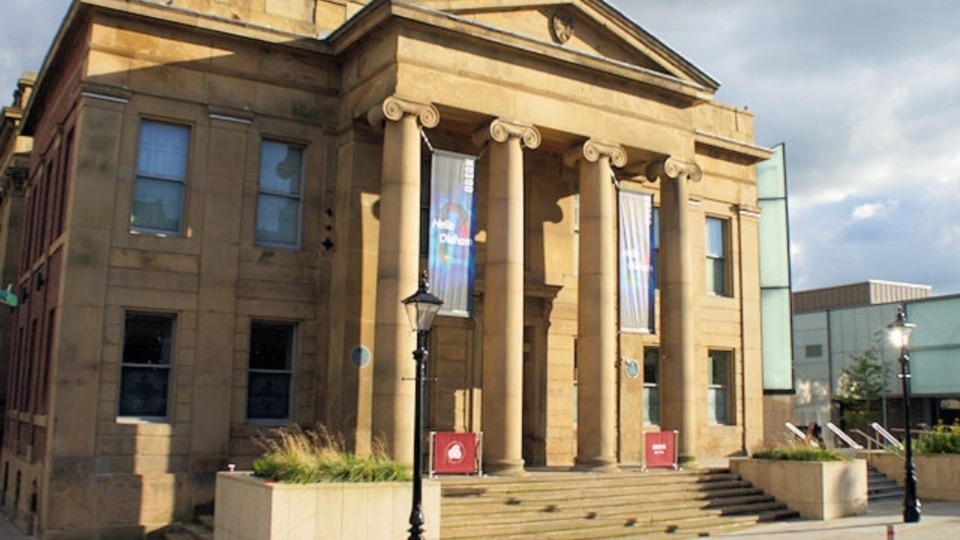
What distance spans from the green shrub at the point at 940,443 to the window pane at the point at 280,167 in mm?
17798

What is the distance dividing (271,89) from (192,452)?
26.6ft

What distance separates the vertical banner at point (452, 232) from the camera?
19.6 m

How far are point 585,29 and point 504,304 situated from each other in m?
7.37

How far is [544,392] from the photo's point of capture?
2381cm

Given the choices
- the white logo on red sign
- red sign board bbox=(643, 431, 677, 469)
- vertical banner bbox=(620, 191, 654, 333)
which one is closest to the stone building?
vertical banner bbox=(620, 191, 654, 333)

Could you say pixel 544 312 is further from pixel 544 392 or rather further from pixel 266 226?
pixel 266 226

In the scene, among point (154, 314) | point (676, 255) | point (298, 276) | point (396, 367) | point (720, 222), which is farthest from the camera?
point (720, 222)

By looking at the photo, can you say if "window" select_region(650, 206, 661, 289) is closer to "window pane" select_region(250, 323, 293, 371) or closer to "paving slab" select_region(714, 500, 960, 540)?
"paving slab" select_region(714, 500, 960, 540)

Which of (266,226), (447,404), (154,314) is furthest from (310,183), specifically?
(447,404)

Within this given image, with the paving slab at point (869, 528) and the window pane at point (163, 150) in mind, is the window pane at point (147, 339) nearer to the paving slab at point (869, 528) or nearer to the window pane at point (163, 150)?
the window pane at point (163, 150)

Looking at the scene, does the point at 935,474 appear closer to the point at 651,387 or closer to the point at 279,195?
the point at 651,387

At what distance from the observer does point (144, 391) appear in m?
19.5

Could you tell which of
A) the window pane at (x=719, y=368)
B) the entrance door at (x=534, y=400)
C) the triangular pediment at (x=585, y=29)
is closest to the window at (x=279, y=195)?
the triangular pediment at (x=585, y=29)

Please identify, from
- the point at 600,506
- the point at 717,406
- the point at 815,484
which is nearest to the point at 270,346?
the point at 600,506
